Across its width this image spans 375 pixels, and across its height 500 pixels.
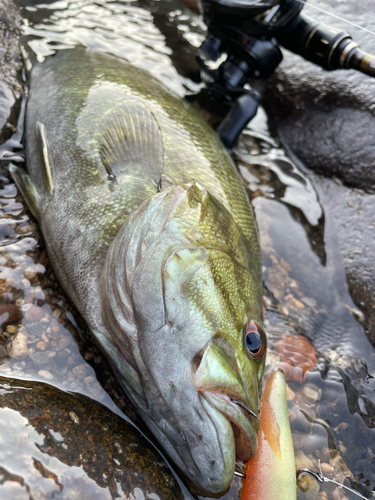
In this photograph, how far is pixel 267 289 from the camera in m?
3.20

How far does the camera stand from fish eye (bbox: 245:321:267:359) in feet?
6.23

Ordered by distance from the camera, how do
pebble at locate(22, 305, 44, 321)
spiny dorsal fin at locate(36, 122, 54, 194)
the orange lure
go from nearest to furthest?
the orange lure → pebble at locate(22, 305, 44, 321) → spiny dorsal fin at locate(36, 122, 54, 194)

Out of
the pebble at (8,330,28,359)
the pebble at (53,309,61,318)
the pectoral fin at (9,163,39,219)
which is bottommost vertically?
the pebble at (8,330,28,359)

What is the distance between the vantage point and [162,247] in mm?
1928

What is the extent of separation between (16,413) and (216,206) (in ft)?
4.50

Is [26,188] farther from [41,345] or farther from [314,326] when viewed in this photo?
[314,326]

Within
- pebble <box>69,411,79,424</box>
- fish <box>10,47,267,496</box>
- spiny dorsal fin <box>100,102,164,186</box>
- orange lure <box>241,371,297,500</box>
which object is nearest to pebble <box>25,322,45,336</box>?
fish <box>10,47,267,496</box>

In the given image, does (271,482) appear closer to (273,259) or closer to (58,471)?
(58,471)

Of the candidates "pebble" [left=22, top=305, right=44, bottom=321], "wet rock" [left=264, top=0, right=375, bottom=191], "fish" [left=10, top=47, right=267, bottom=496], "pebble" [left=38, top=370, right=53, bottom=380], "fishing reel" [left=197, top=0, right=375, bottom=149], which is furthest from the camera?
"wet rock" [left=264, top=0, right=375, bottom=191]

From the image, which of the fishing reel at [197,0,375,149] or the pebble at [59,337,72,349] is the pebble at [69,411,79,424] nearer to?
the pebble at [59,337,72,349]

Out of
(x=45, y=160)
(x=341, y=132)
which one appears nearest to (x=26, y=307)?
(x=45, y=160)

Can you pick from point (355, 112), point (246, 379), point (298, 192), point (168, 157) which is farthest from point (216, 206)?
point (355, 112)

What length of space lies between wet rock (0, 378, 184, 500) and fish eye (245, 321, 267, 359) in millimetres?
743

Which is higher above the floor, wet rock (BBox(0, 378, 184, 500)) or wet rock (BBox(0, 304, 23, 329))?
wet rock (BBox(0, 378, 184, 500))
